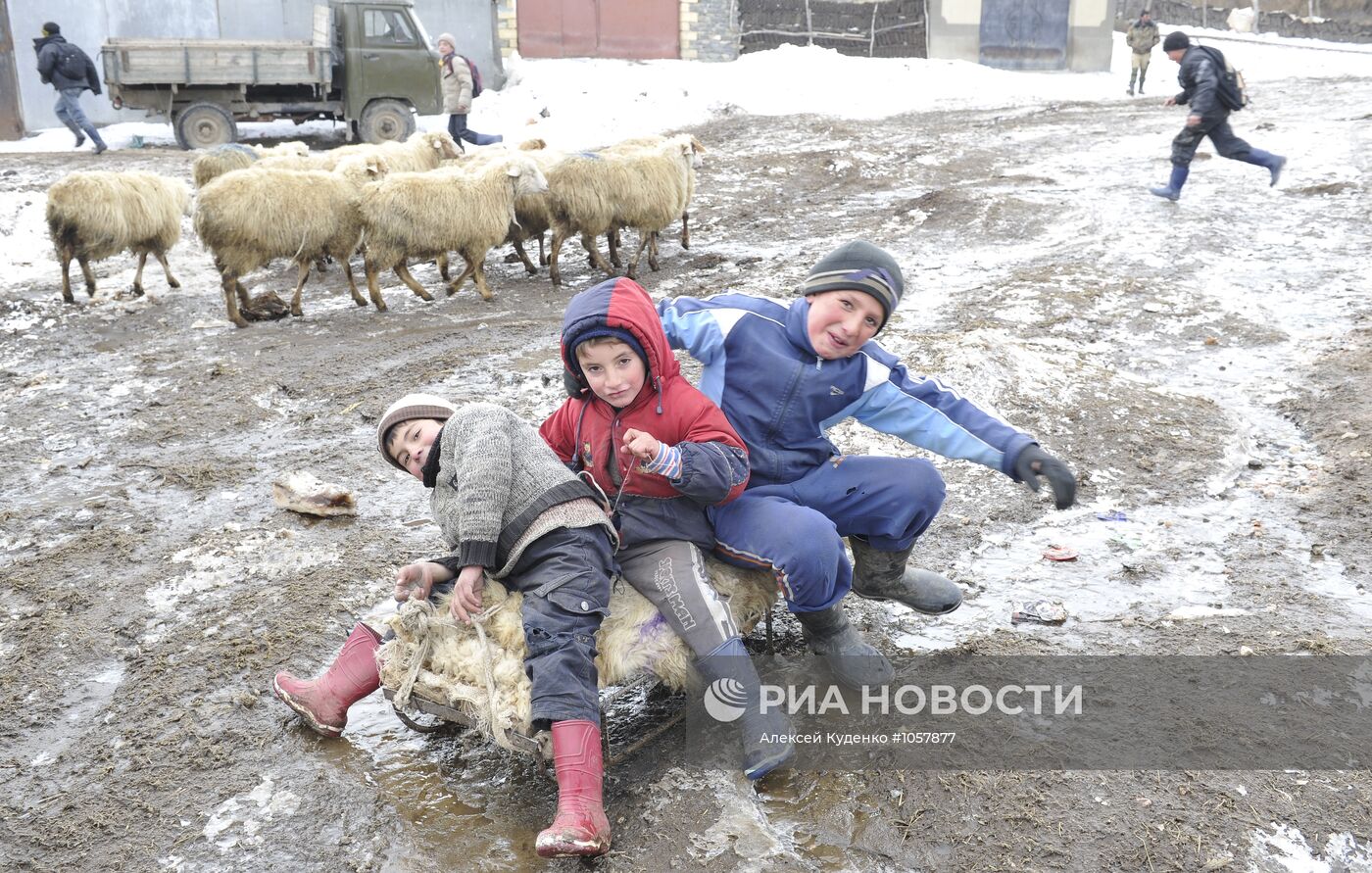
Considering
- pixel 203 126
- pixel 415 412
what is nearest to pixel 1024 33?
pixel 203 126

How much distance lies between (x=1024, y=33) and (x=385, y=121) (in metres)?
15.6

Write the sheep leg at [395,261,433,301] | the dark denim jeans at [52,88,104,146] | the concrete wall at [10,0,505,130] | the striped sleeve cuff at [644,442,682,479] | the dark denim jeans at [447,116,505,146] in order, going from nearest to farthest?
the striped sleeve cuff at [644,442,682,479]
the sheep leg at [395,261,433,301]
the dark denim jeans at [52,88,104,146]
the dark denim jeans at [447,116,505,146]
the concrete wall at [10,0,505,130]

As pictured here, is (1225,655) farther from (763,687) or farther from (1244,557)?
(763,687)

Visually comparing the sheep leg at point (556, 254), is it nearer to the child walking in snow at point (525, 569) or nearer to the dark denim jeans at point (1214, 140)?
the dark denim jeans at point (1214, 140)

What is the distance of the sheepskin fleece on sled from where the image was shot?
101 inches

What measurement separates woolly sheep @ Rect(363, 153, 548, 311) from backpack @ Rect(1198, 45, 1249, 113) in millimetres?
6177

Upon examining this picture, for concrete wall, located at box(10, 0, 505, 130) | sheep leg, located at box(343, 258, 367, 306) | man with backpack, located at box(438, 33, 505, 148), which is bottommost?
sheep leg, located at box(343, 258, 367, 306)

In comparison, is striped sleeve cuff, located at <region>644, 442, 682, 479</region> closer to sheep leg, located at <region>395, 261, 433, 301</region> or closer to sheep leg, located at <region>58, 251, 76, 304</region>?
sheep leg, located at <region>395, 261, 433, 301</region>

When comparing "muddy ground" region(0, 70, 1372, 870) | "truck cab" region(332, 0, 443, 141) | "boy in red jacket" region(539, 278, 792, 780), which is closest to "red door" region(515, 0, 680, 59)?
"truck cab" region(332, 0, 443, 141)

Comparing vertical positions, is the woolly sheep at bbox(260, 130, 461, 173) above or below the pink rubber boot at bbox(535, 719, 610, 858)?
above

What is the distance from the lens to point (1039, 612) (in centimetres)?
335

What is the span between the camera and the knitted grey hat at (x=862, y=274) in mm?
2775

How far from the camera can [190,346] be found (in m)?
7.40

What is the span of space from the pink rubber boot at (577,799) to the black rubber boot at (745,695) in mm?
358
